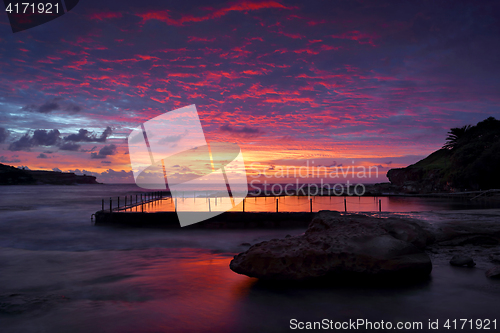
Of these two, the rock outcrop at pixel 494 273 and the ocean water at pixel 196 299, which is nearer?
the ocean water at pixel 196 299

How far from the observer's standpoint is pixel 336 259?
6.53 metres

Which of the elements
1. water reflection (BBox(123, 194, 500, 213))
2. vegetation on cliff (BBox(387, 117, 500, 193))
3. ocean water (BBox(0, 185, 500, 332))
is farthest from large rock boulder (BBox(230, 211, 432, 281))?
vegetation on cliff (BBox(387, 117, 500, 193))

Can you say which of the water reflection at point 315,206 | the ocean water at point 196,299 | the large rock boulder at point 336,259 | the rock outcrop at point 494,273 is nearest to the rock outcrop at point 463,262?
the ocean water at point 196,299

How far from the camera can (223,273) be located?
324 inches

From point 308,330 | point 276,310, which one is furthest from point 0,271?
point 308,330

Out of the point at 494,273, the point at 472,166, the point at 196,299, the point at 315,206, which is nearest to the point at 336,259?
the point at 196,299

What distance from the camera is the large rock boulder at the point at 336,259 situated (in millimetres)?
6457

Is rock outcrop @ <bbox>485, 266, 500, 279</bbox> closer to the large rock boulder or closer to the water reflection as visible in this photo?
the large rock boulder

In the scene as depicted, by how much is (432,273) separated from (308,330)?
4.53m

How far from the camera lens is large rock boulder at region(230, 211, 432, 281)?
6457 mm

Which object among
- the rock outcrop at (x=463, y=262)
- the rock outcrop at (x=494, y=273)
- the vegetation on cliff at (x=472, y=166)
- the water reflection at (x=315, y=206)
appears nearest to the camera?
the rock outcrop at (x=494, y=273)

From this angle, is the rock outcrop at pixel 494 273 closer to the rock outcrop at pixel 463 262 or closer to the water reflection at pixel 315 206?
the rock outcrop at pixel 463 262

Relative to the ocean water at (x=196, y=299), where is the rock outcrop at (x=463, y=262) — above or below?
above

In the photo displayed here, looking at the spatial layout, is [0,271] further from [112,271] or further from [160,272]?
[160,272]
